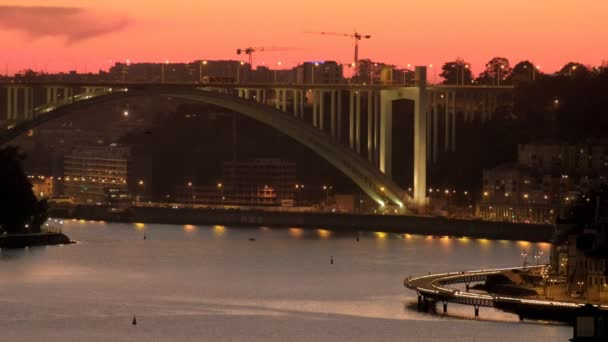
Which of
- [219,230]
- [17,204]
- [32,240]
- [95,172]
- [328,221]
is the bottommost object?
[219,230]

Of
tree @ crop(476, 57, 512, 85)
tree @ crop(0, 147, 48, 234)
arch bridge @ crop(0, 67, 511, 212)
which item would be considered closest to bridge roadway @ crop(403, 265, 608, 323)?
tree @ crop(0, 147, 48, 234)

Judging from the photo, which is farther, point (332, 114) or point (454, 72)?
point (454, 72)

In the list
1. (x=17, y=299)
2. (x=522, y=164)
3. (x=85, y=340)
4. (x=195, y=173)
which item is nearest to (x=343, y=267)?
(x=17, y=299)

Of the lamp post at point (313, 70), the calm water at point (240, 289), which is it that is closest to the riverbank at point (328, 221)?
the calm water at point (240, 289)

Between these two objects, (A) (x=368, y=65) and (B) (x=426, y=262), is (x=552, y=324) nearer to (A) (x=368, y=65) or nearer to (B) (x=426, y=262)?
(B) (x=426, y=262)

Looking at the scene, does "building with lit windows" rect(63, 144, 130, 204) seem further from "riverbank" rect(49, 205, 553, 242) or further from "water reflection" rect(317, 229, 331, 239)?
"water reflection" rect(317, 229, 331, 239)

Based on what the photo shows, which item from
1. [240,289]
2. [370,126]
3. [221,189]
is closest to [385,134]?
[370,126]

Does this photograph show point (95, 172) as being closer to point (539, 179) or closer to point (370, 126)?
point (539, 179)

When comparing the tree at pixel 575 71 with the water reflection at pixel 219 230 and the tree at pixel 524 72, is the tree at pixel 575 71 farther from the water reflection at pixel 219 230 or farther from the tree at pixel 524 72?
the water reflection at pixel 219 230
